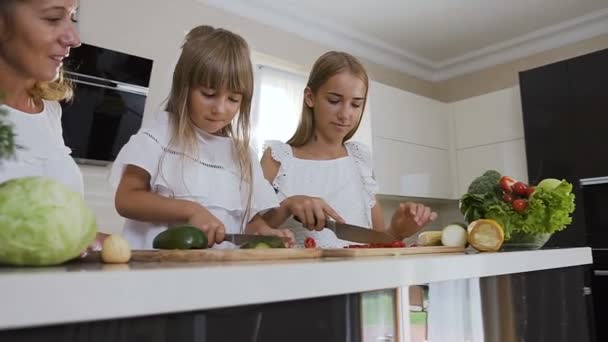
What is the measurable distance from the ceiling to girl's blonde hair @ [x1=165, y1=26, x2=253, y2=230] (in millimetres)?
1811

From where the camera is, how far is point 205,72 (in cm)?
99

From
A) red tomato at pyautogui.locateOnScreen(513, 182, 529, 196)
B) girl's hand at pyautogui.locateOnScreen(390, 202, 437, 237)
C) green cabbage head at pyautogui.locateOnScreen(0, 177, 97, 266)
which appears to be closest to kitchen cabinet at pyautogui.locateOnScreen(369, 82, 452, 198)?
girl's hand at pyautogui.locateOnScreen(390, 202, 437, 237)

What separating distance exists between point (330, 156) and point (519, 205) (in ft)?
A: 1.78

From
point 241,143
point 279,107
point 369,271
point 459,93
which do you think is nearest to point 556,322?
point 369,271

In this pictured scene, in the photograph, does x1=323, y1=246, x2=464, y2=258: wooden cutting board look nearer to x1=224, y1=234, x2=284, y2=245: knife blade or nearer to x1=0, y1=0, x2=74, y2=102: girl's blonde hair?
x1=224, y1=234, x2=284, y2=245: knife blade

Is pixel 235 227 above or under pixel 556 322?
above

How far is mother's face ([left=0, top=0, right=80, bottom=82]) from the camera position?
76 centimetres

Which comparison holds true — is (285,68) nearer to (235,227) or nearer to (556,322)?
(235,227)

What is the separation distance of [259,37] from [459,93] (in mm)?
1818

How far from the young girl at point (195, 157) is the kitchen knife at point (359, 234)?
0.12m

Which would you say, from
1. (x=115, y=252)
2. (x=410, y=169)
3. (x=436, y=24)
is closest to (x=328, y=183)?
(x=115, y=252)

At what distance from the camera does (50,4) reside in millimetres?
752

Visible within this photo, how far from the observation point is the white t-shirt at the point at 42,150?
0.79 m

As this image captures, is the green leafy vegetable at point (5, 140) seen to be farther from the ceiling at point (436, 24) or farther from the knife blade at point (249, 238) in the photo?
the ceiling at point (436, 24)
